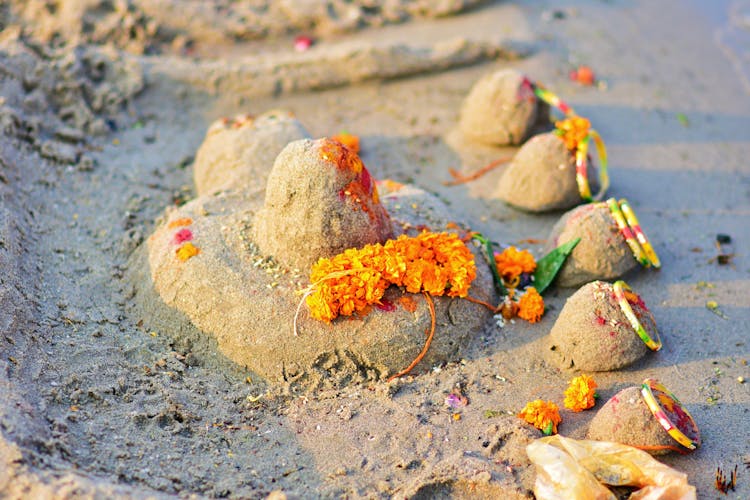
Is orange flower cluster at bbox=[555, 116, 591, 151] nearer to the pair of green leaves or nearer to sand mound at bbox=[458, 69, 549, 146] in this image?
sand mound at bbox=[458, 69, 549, 146]

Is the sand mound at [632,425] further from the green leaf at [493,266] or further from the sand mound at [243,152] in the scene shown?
the sand mound at [243,152]

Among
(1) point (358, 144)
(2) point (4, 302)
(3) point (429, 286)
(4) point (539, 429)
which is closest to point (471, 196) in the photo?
(1) point (358, 144)

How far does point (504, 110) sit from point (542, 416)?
10.5 feet

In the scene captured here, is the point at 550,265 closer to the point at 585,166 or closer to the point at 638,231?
the point at 638,231

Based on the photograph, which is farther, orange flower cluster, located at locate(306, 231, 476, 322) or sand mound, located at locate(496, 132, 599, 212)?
sand mound, located at locate(496, 132, 599, 212)

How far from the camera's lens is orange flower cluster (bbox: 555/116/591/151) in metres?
5.78

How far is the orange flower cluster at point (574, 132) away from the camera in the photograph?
19.0ft

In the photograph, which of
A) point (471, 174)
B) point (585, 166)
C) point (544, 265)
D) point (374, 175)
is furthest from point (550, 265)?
point (374, 175)

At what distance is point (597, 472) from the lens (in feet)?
12.4

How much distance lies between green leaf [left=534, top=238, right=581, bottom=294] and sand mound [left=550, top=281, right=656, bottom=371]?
1.59 feet

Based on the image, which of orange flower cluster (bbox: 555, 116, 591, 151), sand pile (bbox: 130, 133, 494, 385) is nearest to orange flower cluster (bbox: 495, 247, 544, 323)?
sand pile (bbox: 130, 133, 494, 385)

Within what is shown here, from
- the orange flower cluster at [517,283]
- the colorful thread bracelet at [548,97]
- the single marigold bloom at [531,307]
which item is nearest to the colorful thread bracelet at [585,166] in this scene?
the colorful thread bracelet at [548,97]

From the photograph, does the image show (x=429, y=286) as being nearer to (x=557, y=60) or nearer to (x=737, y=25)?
(x=557, y=60)

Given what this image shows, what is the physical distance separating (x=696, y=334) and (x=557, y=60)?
397 cm
